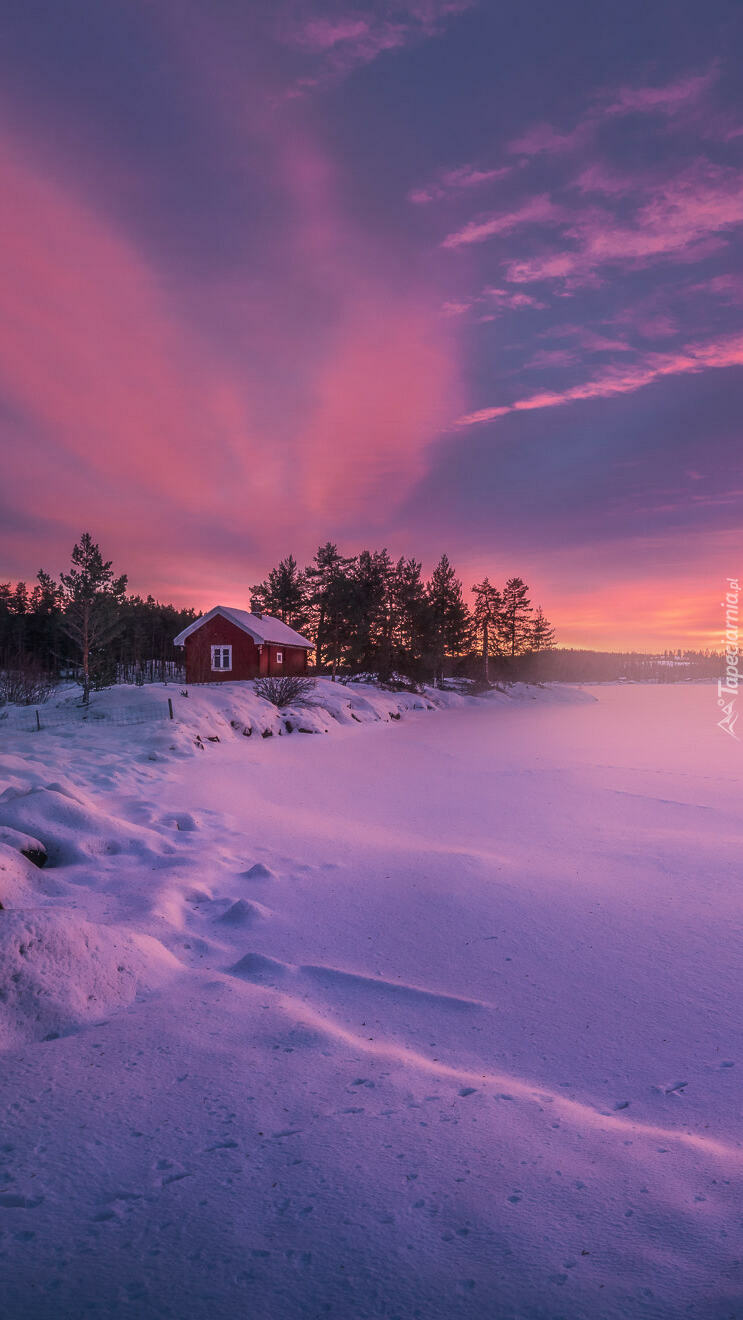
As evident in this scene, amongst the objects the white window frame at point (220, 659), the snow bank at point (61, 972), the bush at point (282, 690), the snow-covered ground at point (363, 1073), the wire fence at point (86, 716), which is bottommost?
the snow-covered ground at point (363, 1073)

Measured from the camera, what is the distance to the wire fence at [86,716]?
1541 centimetres

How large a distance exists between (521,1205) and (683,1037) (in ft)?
5.73

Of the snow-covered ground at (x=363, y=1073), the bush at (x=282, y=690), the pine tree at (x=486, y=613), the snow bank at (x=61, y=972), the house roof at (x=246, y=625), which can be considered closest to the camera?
the snow-covered ground at (x=363, y=1073)

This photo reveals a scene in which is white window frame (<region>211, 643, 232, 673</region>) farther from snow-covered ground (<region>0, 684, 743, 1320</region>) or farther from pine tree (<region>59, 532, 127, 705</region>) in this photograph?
snow-covered ground (<region>0, 684, 743, 1320</region>)

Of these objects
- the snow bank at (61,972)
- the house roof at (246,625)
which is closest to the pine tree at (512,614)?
the house roof at (246,625)

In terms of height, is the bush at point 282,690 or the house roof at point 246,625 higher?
the house roof at point 246,625

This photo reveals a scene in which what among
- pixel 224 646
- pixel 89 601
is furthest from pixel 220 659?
pixel 89 601

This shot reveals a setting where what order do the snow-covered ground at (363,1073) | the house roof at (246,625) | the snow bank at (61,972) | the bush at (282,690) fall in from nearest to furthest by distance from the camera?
the snow-covered ground at (363,1073)
the snow bank at (61,972)
the bush at (282,690)
the house roof at (246,625)

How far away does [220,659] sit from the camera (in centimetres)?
3244

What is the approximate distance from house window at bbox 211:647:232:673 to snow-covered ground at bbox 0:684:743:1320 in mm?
25492

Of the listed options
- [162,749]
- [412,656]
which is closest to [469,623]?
[412,656]

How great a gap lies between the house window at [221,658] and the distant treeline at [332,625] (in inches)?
206

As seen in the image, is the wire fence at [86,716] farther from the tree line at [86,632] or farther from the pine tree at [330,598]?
the pine tree at [330,598]

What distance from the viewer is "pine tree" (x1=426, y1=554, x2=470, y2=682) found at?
1772 inches
